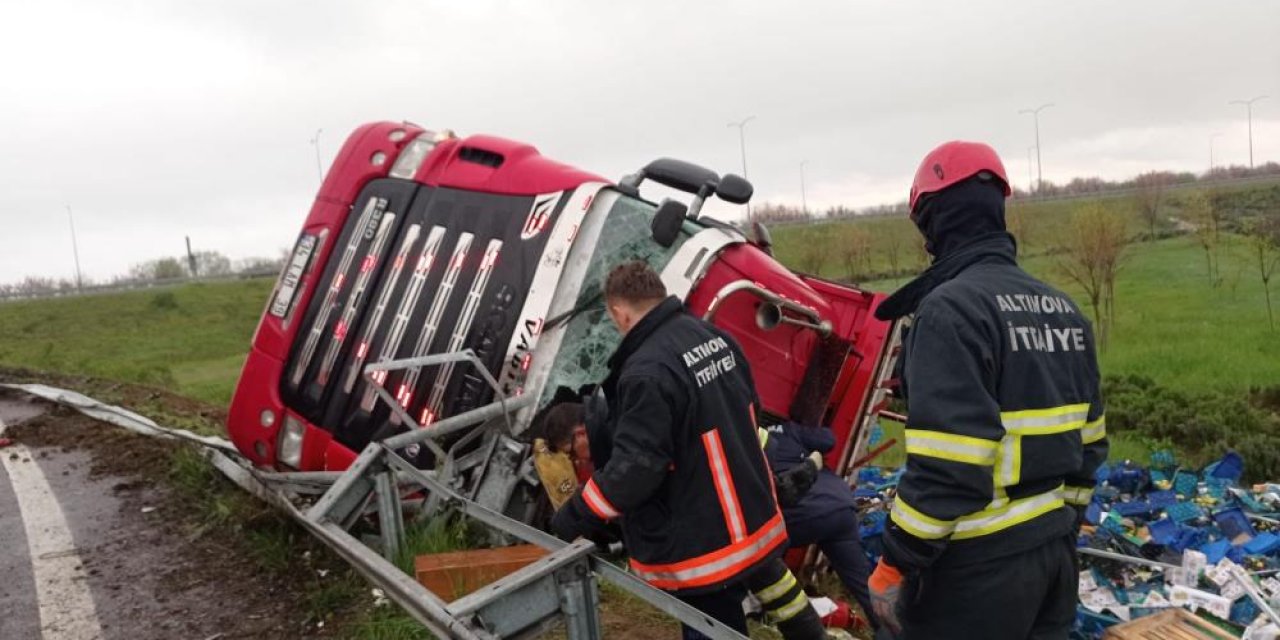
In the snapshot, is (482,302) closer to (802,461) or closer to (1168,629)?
(802,461)

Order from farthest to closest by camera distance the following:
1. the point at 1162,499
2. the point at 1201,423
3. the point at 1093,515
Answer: the point at 1201,423, the point at 1162,499, the point at 1093,515

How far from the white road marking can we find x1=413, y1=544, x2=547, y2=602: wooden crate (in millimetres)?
1539

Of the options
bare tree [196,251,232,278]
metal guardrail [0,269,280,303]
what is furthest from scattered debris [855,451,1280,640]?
bare tree [196,251,232,278]

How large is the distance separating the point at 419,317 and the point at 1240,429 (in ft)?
22.8

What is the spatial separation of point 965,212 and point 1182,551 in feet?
9.66

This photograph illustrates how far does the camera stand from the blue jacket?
11.8 feet

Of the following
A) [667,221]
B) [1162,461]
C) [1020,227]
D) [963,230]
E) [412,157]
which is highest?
[412,157]

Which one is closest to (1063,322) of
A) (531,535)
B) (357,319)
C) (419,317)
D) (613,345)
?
(531,535)

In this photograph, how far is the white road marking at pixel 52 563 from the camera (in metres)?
3.89

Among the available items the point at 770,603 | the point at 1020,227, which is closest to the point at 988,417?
the point at 770,603

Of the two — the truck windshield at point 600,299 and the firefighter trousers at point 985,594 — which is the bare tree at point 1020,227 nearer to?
the truck windshield at point 600,299

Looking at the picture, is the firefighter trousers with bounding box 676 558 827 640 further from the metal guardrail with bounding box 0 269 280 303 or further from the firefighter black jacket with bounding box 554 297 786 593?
the metal guardrail with bounding box 0 269 280 303

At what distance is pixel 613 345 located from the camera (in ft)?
12.8

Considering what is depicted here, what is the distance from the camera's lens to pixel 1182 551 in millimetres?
4312
